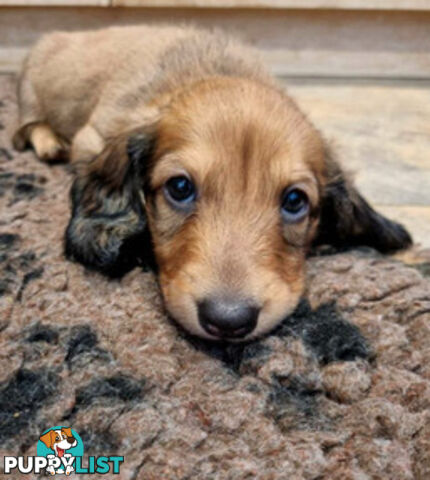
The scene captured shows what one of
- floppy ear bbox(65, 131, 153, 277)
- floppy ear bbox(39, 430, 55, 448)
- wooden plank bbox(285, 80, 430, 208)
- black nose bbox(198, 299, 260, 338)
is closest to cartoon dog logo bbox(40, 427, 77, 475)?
floppy ear bbox(39, 430, 55, 448)

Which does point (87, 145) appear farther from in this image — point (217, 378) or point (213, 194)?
point (217, 378)

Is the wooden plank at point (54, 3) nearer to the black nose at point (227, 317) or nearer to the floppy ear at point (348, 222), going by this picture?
the floppy ear at point (348, 222)

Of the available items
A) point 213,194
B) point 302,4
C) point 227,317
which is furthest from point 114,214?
point 302,4

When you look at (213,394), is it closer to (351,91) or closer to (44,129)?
(44,129)

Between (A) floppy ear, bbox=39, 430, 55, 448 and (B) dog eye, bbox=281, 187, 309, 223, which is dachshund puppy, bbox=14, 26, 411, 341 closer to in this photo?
(B) dog eye, bbox=281, 187, 309, 223

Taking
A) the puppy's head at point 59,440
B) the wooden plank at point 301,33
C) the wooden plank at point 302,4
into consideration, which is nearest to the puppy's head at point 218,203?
the puppy's head at point 59,440

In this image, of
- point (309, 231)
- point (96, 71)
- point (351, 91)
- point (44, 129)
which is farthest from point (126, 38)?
point (351, 91)
